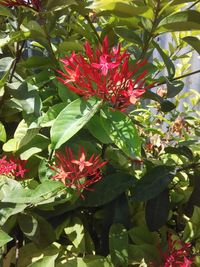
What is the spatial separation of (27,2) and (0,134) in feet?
0.72

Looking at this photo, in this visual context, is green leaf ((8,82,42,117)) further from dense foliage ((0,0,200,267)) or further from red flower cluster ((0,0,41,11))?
red flower cluster ((0,0,41,11))

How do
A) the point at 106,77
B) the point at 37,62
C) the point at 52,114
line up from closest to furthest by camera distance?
1. the point at 106,77
2. the point at 52,114
3. the point at 37,62

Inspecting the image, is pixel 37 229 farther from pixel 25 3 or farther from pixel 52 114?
Answer: pixel 25 3

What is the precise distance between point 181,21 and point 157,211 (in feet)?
1.01

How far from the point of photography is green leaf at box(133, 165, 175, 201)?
64 cm

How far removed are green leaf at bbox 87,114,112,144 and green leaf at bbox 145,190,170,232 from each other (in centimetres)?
19

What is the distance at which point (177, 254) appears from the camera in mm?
613

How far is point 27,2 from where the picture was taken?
543mm

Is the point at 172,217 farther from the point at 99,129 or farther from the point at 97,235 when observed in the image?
the point at 99,129

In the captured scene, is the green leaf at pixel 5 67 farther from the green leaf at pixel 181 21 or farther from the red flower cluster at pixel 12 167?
the green leaf at pixel 181 21

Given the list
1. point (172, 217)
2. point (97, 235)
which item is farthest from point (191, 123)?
point (97, 235)

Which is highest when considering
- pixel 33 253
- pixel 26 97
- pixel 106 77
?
pixel 106 77

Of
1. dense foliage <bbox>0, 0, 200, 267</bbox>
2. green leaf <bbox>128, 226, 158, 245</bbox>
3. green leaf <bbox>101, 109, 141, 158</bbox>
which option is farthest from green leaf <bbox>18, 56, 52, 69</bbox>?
green leaf <bbox>128, 226, 158, 245</bbox>

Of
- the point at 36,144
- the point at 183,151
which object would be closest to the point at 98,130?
the point at 36,144
